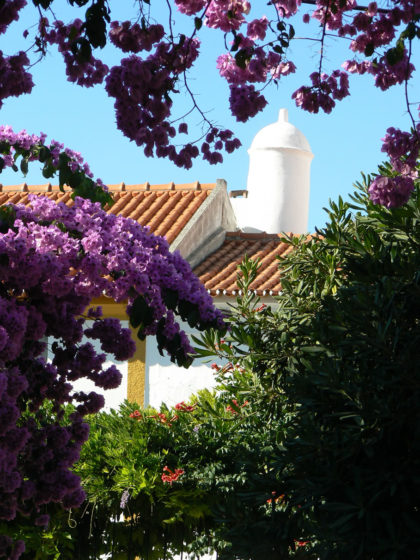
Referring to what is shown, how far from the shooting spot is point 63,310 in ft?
17.0

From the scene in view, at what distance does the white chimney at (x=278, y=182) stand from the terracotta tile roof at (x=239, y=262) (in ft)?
21.3

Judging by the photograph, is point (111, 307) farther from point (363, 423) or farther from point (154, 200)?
point (363, 423)

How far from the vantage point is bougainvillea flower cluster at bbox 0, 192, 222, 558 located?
4.69 metres

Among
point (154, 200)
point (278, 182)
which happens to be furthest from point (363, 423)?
point (278, 182)

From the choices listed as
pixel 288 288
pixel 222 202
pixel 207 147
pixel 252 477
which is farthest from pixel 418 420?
pixel 222 202

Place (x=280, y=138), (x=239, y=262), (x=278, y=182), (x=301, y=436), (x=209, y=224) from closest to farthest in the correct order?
(x=301, y=436) < (x=239, y=262) < (x=209, y=224) < (x=278, y=182) < (x=280, y=138)

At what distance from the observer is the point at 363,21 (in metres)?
6.71

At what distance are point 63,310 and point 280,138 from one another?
21.2m

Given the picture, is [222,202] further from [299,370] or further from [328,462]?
[328,462]

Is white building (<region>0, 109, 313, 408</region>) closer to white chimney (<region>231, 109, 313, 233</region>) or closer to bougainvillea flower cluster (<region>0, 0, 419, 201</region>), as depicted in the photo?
white chimney (<region>231, 109, 313, 233</region>)

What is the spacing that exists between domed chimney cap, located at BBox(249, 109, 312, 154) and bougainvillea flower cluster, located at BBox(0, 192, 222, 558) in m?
20.7

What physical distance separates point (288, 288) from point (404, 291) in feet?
6.20

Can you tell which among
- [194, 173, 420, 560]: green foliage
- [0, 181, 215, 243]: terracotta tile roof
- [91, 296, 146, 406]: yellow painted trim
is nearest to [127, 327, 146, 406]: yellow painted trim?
[91, 296, 146, 406]: yellow painted trim

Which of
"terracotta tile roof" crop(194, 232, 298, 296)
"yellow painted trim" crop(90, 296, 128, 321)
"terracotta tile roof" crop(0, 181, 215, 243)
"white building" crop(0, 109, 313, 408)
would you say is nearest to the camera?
"terracotta tile roof" crop(194, 232, 298, 296)
